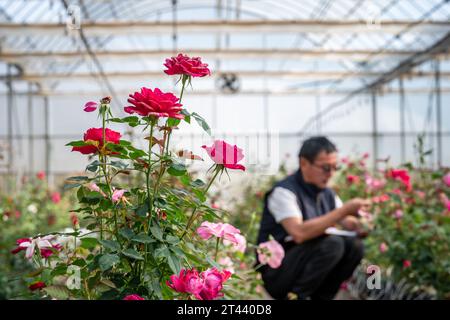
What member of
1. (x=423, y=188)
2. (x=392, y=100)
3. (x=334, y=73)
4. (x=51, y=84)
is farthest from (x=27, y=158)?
(x=423, y=188)

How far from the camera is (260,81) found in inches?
635

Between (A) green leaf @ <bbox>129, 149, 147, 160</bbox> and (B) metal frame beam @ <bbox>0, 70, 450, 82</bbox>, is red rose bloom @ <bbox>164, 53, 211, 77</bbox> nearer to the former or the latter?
(A) green leaf @ <bbox>129, 149, 147, 160</bbox>

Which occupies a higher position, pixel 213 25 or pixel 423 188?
pixel 213 25

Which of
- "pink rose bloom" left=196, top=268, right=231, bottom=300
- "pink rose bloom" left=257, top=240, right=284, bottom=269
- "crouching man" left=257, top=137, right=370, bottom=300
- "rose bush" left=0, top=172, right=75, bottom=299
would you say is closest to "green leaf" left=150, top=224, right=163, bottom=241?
"pink rose bloom" left=196, top=268, right=231, bottom=300

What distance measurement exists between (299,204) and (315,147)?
0.27 meters

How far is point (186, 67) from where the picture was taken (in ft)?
3.22

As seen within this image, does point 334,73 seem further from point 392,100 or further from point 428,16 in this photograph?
point 392,100

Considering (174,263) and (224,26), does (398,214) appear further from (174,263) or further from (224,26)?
(224,26)

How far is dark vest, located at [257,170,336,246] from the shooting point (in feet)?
9.12

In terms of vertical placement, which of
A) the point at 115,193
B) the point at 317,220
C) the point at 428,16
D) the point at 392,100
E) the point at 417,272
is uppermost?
the point at 428,16

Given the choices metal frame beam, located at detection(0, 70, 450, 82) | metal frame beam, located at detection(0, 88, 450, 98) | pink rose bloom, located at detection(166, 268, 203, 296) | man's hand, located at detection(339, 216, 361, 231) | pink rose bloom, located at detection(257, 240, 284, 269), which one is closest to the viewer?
pink rose bloom, located at detection(166, 268, 203, 296)

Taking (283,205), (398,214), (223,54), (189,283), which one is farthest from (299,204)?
(223,54)

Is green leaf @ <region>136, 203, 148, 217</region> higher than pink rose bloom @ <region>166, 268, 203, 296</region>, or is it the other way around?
green leaf @ <region>136, 203, 148, 217</region>
